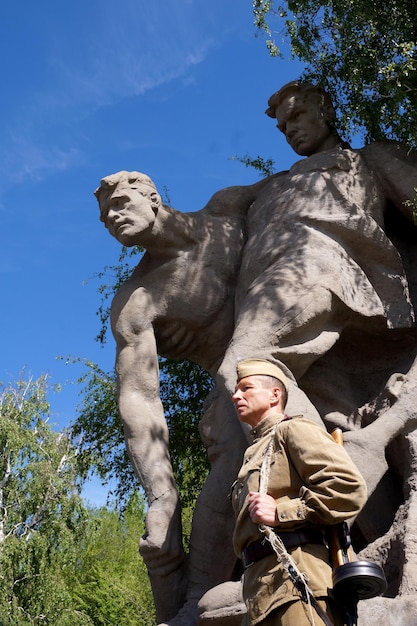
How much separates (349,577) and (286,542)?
282 millimetres

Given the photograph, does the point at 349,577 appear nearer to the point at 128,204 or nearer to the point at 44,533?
the point at 128,204

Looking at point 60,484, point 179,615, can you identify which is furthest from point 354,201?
point 60,484

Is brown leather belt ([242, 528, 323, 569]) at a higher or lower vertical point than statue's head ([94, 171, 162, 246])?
lower

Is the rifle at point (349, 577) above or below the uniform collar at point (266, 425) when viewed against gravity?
below

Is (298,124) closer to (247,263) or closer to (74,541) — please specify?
(247,263)

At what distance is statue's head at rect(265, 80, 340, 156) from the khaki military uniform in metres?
3.58

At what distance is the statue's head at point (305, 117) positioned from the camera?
6328mm

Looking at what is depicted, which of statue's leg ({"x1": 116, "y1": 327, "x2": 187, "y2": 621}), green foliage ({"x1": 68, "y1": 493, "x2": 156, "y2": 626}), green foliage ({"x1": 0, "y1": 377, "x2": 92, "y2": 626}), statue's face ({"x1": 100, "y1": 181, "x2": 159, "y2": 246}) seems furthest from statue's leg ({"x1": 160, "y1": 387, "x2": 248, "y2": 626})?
green foliage ({"x1": 0, "y1": 377, "x2": 92, "y2": 626})

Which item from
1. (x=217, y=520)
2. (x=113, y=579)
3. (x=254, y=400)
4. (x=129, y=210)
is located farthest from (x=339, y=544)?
(x=113, y=579)

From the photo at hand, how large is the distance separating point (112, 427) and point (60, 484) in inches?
251

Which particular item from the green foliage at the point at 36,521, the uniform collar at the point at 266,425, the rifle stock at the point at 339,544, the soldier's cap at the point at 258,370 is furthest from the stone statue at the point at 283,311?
the green foliage at the point at 36,521

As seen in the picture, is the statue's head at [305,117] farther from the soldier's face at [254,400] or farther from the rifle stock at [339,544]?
the rifle stock at [339,544]

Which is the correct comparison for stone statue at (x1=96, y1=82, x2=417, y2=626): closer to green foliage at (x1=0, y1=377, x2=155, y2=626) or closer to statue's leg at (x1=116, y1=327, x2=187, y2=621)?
statue's leg at (x1=116, y1=327, x2=187, y2=621)

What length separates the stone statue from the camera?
4902 mm
